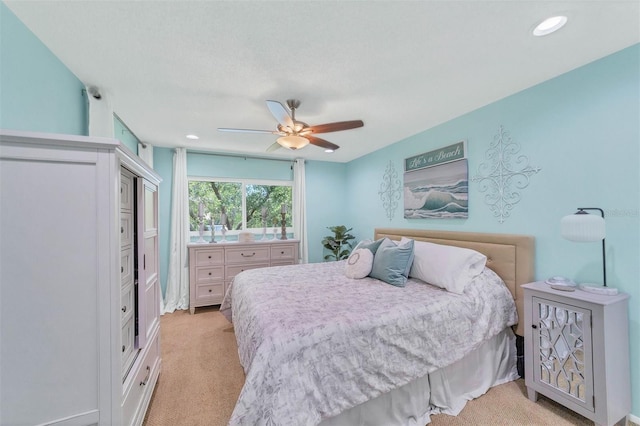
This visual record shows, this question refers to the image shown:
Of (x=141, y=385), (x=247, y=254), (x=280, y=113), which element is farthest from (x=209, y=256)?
(x=280, y=113)

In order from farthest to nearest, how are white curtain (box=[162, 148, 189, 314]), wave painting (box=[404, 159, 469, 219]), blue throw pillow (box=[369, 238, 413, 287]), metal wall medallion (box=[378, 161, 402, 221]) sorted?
white curtain (box=[162, 148, 189, 314]) < metal wall medallion (box=[378, 161, 402, 221]) < wave painting (box=[404, 159, 469, 219]) < blue throw pillow (box=[369, 238, 413, 287])

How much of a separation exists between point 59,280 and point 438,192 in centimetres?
319

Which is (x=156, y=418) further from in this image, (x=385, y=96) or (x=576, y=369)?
(x=385, y=96)

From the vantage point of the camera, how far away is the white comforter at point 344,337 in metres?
1.27

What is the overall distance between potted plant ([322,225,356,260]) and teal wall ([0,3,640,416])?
6.84 feet

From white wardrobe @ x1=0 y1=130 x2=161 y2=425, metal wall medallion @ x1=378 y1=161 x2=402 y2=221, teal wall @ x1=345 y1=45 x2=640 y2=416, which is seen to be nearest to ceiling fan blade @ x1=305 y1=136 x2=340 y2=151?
metal wall medallion @ x1=378 y1=161 x2=402 y2=221

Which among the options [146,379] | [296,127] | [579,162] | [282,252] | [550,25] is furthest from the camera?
[282,252]

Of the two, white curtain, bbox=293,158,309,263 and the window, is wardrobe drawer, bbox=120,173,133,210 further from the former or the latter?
white curtain, bbox=293,158,309,263

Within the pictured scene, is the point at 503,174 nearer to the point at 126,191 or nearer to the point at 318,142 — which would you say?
the point at 318,142

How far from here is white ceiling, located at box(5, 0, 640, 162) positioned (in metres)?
1.31

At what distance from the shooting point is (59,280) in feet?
3.47

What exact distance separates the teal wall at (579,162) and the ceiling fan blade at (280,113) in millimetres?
1909

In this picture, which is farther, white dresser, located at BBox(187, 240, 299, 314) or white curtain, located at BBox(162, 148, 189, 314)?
white curtain, located at BBox(162, 148, 189, 314)

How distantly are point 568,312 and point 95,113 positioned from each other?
3699 millimetres
